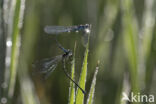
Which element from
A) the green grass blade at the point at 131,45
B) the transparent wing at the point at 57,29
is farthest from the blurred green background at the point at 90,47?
the transparent wing at the point at 57,29

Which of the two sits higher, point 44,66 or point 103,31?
point 103,31

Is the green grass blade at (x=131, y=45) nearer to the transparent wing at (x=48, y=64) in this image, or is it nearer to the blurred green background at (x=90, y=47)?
the blurred green background at (x=90, y=47)

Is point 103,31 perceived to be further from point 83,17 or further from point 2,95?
point 2,95

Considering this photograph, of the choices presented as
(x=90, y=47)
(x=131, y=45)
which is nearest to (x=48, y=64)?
(x=131, y=45)

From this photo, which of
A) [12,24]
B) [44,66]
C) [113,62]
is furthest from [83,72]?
[113,62]

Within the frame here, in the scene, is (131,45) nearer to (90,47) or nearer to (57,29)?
(57,29)

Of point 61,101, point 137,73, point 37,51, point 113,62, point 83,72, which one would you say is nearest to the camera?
point 83,72

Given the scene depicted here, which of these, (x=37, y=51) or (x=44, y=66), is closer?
(x=44, y=66)

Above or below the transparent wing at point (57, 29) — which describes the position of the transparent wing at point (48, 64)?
below
